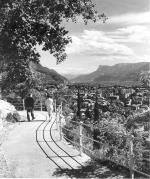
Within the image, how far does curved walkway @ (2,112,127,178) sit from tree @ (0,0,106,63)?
332cm

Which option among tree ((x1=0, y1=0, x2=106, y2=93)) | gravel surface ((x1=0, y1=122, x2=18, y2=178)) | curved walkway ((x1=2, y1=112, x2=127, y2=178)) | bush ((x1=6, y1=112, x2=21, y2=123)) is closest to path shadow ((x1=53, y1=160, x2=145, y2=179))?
curved walkway ((x1=2, y1=112, x2=127, y2=178))

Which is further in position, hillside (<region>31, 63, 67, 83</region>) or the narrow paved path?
hillside (<region>31, 63, 67, 83</region>)

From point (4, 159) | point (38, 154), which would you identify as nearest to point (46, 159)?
point (38, 154)

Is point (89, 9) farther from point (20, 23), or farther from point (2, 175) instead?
point (2, 175)

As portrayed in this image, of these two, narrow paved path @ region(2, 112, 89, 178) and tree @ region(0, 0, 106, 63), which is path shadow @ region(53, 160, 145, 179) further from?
tree @ region(0, 0, 106, 63)

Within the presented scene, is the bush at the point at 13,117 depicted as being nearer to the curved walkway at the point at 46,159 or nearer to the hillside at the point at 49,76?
the hillside at the point at 49,76

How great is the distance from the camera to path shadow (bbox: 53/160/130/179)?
10.5 meters

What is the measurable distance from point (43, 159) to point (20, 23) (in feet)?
14.5

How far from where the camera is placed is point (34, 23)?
42.2 ft

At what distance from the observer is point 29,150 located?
14141 mm

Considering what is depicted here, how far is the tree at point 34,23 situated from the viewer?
1174 centimetres

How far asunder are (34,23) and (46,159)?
14.7 feet

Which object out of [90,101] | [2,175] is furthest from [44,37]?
[90,101]

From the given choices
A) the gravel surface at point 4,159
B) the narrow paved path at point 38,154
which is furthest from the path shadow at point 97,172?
the gravel surface at point 4,159
